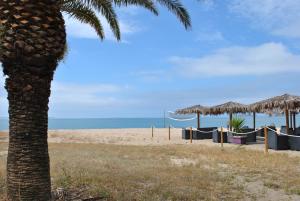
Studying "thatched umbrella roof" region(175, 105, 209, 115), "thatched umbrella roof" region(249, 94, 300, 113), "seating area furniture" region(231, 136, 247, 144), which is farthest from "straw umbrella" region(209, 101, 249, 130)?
"seating area furniture" region(231, 136, 247, 144)

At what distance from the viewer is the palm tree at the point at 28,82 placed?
665 centimetres

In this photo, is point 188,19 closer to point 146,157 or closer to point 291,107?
point 146,157

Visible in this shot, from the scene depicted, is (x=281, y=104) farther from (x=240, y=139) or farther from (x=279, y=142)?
(x=240, y=139)

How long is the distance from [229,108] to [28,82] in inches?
924

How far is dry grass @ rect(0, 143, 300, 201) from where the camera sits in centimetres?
867

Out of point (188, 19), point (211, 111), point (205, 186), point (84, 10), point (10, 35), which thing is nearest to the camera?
point (10, 35)

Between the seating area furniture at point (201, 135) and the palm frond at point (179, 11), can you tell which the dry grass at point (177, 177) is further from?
the seating area furniture at point (201, 135)

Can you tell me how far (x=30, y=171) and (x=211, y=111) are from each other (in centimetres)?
2486

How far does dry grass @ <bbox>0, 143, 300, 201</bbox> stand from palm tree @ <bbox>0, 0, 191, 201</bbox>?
1.62 meters

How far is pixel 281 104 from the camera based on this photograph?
2166 cm

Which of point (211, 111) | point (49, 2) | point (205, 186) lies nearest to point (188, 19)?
point (205, 186)

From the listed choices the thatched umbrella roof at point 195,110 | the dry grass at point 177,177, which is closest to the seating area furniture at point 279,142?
the dry grass at point 177,177

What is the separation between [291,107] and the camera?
2122cm

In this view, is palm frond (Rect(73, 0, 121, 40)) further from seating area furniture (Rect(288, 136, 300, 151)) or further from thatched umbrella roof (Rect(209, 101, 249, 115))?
thatched umbrella roof (Rect(209, 101, 249, 115))
